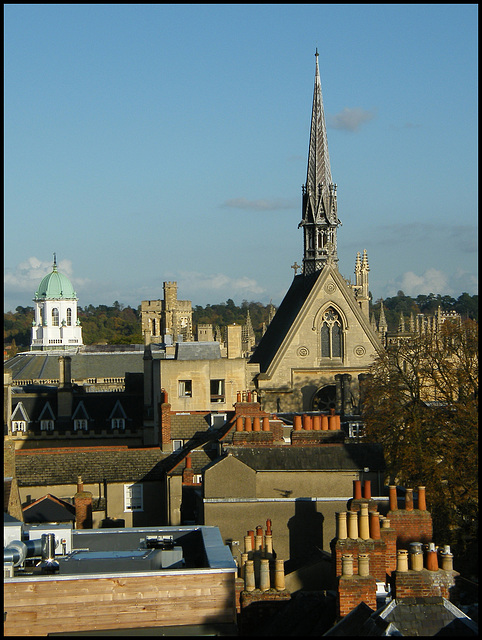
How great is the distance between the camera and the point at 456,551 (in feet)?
98.3

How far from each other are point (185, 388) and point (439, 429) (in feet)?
71.8

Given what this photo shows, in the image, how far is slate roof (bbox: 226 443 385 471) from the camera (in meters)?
26.5

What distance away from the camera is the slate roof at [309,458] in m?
26.5

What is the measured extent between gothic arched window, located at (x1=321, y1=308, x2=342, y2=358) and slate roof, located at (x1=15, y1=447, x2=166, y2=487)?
2535 cm

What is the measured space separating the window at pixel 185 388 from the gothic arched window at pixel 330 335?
10752mm

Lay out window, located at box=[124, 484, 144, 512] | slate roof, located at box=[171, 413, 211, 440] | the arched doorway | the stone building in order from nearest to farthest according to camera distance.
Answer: window, located at box=[124, 484, 144, 512], slate roof, located at box=[171, 413, 211, 440], the arched doorway, the stone building

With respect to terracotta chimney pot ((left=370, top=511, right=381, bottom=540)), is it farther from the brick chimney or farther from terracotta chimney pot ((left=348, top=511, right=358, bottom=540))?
the brick chimney

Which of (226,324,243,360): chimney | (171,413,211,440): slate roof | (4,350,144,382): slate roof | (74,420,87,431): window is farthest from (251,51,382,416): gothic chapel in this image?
(4,350,144,382): slate roof

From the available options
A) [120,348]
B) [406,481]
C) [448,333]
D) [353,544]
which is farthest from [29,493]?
[120,348]

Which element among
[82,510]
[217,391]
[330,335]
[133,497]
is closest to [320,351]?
[330,335]

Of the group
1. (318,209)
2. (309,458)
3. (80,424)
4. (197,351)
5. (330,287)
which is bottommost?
(80,424)

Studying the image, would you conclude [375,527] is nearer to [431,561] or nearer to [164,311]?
[431,561]

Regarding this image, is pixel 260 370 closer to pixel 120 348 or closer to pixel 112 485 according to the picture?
pixel 112 485

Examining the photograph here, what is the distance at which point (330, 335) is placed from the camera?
2494 inches
